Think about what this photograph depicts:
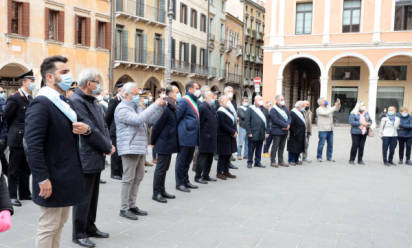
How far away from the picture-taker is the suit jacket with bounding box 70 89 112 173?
4227 mm

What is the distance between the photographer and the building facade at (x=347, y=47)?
26141mm

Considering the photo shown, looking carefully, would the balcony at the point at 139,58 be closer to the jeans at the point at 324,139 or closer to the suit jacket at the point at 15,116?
the jeans at the point at 324,139

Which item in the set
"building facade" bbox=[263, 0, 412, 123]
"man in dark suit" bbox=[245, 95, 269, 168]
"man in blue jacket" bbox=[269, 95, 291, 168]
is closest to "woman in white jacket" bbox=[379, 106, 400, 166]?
"man in blue jacket" bbox=[269, 95, 291, 168]

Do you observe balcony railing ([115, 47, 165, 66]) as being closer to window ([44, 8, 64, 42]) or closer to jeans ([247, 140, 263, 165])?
window ([44, 8, 64, 42])

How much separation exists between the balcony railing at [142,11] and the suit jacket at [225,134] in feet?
69.4

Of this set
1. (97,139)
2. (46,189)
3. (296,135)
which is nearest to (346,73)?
(296,135)

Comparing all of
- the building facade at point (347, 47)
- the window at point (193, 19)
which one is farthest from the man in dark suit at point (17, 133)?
the window at point (193, 19)

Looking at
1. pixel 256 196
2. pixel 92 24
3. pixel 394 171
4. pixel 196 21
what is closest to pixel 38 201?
pixel 256 196

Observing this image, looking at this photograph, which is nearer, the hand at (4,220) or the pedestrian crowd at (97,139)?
the hand at (4,220)

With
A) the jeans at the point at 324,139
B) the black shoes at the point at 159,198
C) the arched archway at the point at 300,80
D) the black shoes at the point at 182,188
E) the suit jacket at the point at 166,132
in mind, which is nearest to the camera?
the suit jacket at the point at 166,132

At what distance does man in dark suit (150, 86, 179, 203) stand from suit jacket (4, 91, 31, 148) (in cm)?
213

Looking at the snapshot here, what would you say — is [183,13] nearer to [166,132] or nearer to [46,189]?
[166,132]

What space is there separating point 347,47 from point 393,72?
4.05 meters

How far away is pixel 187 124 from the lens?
737 cm
